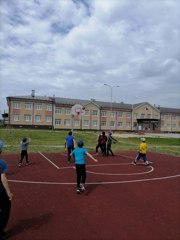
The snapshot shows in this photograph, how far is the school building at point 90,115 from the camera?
215ft

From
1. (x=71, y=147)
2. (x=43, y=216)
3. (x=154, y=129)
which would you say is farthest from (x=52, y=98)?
(x=43, y=216)

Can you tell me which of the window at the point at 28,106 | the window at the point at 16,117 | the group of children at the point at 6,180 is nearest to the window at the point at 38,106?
the window at the point at 28,106

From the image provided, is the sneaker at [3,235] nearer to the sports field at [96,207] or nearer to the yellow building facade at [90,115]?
the sports field at [96,207]

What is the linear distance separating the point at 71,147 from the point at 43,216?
384 inches

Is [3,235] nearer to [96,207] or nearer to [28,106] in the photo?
[96,207]

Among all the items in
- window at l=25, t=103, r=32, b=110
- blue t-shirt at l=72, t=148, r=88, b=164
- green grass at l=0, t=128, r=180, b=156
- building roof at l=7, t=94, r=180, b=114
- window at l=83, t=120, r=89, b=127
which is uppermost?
building roof at l=7, t=94, r=180, b=114

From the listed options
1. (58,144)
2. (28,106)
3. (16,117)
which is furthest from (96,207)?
(28,106)

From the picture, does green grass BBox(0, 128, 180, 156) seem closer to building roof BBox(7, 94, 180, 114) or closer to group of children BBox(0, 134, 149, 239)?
group of children BBox(0, 134, 149, 239)

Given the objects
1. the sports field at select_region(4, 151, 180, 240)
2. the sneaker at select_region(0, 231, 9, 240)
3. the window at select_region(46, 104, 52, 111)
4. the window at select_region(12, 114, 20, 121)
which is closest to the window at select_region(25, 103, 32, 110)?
the window at select_region(12, 114, 20, 121)

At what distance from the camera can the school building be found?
65.4m

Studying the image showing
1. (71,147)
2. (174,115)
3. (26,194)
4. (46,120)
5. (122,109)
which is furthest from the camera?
(174,115)

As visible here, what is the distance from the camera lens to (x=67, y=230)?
592 centimetres

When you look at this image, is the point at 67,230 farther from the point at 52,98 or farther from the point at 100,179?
the point at 52,98

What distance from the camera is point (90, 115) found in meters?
74.6
